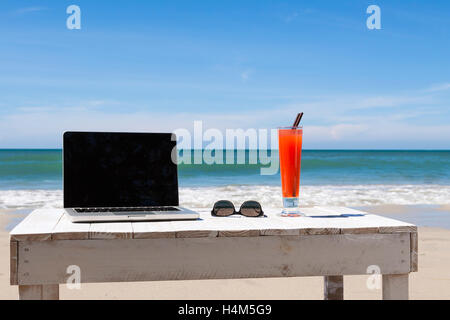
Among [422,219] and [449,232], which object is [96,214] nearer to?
[449,232]

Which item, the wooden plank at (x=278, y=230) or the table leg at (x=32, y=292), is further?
the wooden plank at (x=278, y=230)

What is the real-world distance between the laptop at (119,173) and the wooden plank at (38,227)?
104mm

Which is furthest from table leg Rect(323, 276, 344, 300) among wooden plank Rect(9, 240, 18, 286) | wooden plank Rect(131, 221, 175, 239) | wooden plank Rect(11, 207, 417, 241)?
wooden plank Rect(9, 240, 18, 286)

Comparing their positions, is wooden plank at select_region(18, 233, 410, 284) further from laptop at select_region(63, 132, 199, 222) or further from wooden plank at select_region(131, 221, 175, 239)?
laptop at select_region(63, 132, 199, 222)

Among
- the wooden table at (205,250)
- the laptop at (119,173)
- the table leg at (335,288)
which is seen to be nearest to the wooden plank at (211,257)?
the wooden table at (205,250)

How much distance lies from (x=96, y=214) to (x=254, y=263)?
2.14 ft

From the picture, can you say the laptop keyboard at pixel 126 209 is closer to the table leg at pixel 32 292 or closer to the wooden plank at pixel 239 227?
the wooden plank at pixel 239 227

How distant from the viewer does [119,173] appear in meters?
2.26

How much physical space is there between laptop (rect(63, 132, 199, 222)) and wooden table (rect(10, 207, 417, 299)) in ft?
0.58

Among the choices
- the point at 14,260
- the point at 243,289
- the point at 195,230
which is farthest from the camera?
the point at 243,289

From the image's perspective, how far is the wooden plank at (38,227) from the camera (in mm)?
1793

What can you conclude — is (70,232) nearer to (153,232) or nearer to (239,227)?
(153,232)

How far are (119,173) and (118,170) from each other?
0.02 metres

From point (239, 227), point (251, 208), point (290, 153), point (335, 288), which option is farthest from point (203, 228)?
point (335, 288)
